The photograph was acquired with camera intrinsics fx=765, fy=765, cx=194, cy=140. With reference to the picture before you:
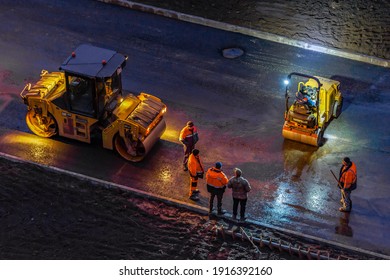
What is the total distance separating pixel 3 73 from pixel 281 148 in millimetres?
9072

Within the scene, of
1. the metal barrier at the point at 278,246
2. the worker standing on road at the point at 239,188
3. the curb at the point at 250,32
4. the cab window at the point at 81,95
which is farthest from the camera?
the curb at the point at 250,32

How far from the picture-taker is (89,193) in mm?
19516

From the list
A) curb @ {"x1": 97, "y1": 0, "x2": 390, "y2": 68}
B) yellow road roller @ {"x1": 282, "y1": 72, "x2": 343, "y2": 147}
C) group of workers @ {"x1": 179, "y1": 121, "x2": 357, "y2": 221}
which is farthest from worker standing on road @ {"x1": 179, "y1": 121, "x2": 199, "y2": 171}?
curb @ {"x1": 97, "y1": 0, "x2": 390, "y2": 68}

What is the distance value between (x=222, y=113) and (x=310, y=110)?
2.83m

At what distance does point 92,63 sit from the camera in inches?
778

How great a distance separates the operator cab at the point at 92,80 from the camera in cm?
1953

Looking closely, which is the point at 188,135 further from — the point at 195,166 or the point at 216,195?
the point at 216,195

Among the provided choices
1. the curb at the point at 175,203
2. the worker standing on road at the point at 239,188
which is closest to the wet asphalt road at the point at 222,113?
the curb at the point at 175,203

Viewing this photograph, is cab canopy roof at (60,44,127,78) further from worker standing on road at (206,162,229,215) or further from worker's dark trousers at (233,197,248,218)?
worker's dark trousers at (233,197,248,218)

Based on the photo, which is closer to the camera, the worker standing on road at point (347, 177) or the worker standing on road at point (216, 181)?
the worker standing on road at point (216, 181)

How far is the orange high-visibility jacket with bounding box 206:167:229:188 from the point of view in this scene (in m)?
18.1

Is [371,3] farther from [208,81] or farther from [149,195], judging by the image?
[149,195]

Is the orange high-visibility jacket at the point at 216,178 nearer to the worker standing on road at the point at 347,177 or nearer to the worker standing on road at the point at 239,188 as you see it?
the worker standing on road at the point at 239,188

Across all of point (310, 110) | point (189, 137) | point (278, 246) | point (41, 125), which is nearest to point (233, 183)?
point (278, 246)
